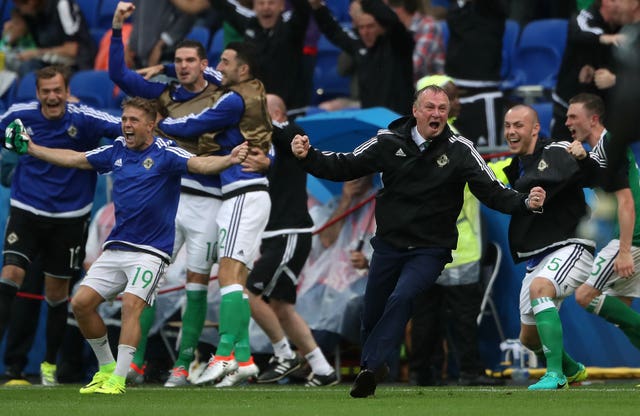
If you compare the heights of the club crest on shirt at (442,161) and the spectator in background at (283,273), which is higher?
the club crest on shirt at (442,161)

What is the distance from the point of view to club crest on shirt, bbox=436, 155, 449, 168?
976 centimetres

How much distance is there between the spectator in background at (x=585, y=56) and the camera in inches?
490

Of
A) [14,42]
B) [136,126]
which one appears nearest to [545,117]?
[136,126]

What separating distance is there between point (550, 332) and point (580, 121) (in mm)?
1669

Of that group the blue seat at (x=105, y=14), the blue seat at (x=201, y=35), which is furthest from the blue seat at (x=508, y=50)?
the blue seat at (x=105, y=14)

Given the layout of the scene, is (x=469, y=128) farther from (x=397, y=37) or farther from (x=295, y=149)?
(x=295, y=149)

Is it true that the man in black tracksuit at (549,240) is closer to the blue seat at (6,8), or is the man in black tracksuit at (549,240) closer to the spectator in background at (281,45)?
the spectator in background at (281,45)

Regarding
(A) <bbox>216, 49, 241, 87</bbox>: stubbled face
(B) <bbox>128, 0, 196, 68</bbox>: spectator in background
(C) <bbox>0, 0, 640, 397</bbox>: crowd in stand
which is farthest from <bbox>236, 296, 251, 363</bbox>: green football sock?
(B) <bbox>128, 0, 196, 68</bbox>: spectator in background

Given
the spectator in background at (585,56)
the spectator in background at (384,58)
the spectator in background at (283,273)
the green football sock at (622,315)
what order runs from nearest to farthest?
the green football sock at (622,315), the spectator in background at (283,273), the spectator in background at (585,56), the spectator in background at (384,58)

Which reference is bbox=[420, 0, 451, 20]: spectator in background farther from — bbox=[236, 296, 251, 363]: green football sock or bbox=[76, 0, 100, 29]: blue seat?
bbox=[236, 296, 251, 363]: green football sock

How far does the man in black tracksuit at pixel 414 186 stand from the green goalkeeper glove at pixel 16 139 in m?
2.27

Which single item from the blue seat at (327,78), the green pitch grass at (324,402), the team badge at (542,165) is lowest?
the green pitch grass at (324,402)

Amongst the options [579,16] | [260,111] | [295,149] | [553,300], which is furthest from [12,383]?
[579,16]

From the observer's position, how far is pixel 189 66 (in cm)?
1150
